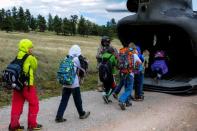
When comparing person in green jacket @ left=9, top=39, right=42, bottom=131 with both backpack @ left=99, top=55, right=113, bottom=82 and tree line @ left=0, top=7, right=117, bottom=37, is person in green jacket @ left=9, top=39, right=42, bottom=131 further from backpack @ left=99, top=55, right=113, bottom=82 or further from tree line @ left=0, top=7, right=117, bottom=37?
tree line @ left=0, top=7, right=117, bottom=37

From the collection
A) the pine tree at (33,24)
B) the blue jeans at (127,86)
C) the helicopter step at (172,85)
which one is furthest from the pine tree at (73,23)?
the blue jeans at (127,86)

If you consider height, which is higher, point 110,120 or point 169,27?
point 169,27

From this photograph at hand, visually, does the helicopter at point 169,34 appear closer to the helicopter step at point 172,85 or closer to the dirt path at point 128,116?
the helicopter step at point 172,85

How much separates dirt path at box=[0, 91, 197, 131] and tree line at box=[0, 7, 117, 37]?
5312cm

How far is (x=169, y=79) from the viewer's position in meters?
13.5

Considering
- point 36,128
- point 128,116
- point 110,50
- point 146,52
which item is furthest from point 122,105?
point 146,52

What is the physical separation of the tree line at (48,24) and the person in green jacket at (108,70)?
175 feet

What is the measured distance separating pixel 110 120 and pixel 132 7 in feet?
17.2

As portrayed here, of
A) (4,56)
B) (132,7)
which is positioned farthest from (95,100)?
(4,56)

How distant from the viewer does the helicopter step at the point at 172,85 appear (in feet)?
41.4

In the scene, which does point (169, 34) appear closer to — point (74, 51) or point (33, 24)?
point (74, 51)

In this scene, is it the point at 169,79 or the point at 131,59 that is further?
the point at 169,79

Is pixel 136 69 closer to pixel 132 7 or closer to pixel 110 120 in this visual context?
pixel 110 120

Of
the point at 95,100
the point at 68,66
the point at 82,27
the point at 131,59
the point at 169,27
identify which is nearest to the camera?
the point at 68,66
